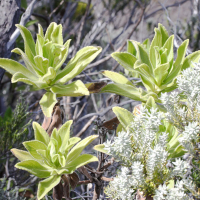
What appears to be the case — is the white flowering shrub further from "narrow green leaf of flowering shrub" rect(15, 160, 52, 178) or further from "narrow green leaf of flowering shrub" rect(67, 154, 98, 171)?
"narrow green leaf of flowering shrub" rect(15, 160, 52, 178)

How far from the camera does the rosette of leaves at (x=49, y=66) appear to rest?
834 millimetres

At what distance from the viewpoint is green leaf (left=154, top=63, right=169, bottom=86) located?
0.83 metres

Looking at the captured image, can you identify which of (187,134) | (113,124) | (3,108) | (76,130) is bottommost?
(76,130)

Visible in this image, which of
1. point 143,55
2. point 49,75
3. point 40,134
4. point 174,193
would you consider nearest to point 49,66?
point 49,75

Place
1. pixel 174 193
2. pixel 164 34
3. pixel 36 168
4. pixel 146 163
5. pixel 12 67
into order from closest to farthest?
pixel 174 193
pixel 146 163
pixel 36 168
pixel 12 67
pixel 164 34

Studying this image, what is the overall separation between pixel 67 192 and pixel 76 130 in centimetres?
123

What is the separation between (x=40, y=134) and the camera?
31.0 inches

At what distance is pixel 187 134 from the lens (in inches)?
21.6

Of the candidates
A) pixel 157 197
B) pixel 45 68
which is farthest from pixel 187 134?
pixel 45 68

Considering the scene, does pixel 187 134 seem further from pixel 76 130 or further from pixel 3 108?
pixel 3 108

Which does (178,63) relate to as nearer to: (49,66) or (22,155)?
(49,66)

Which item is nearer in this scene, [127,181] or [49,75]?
[127,181]

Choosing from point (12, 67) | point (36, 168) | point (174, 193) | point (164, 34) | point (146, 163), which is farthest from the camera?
point (164, 34)

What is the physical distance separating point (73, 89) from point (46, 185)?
1.12 ft
